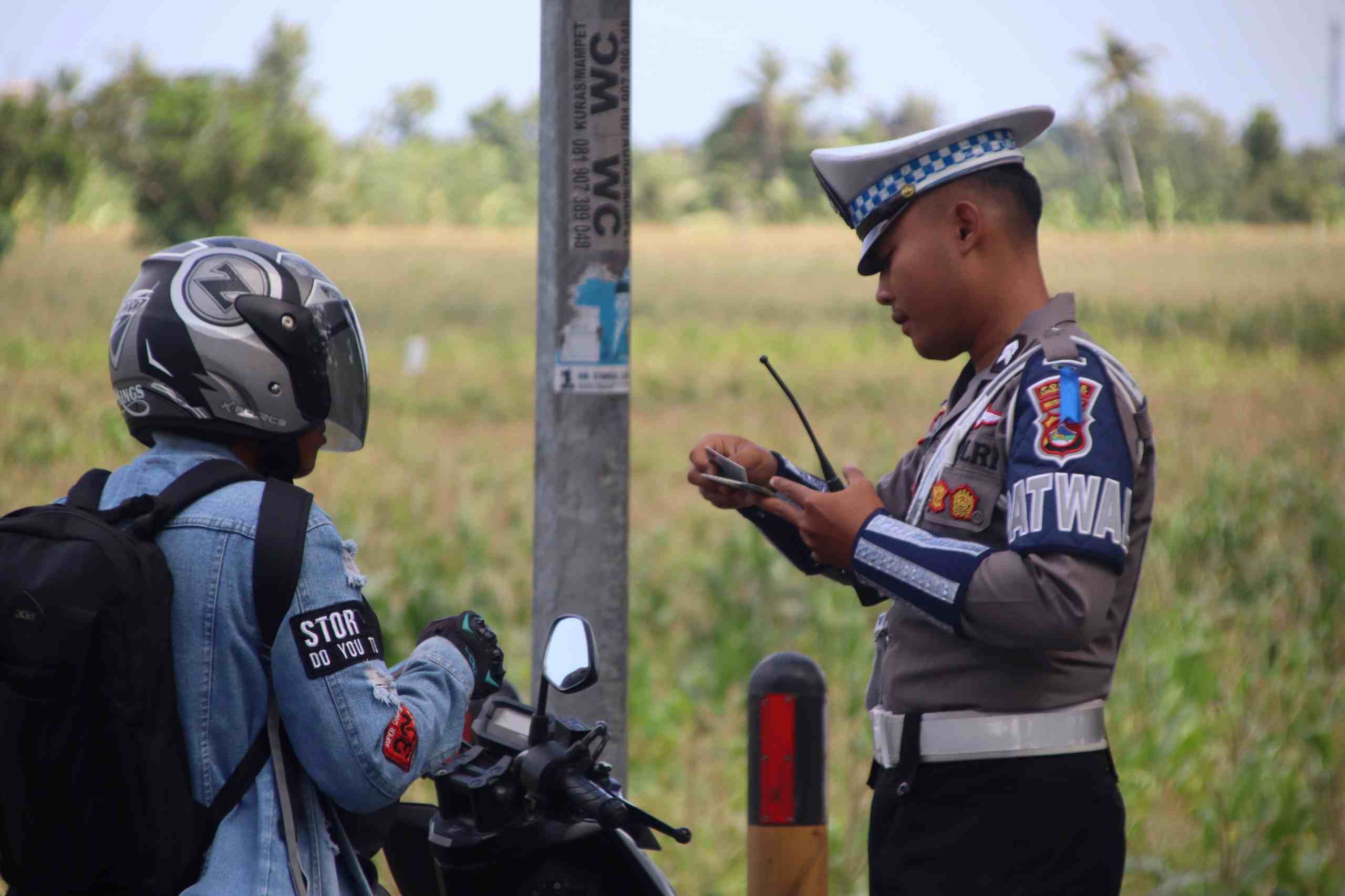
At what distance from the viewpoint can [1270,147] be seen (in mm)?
13734

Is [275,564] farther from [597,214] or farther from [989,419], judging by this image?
[597,214]

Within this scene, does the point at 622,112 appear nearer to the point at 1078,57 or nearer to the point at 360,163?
the point at 1078,57

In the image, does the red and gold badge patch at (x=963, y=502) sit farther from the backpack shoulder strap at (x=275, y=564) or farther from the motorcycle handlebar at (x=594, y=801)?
the backpack shoulder strap at (x=275, y=564)

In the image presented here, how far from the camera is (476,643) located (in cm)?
233

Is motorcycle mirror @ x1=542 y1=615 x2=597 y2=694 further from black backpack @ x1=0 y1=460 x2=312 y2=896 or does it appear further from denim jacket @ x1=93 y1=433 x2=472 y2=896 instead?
black backpack @ x1=0 y1=460 x2=312 y2=896

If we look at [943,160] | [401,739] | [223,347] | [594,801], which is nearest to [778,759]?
[594,801]

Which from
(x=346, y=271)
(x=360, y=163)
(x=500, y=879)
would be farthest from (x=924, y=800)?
(x=360, y=163)

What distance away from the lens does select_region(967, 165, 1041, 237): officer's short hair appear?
2535 millimetres

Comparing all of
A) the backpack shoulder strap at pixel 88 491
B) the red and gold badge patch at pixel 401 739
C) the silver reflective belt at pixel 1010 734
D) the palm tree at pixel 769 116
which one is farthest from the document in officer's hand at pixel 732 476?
the palm tree at pixel 769 116

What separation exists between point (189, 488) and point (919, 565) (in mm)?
1107

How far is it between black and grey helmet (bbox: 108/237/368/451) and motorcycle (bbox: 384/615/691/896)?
1.87 ft

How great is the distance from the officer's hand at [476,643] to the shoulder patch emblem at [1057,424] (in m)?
0.91

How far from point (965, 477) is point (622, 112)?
4.72 feet

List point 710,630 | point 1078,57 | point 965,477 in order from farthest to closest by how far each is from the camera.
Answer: point 1078,57, point 710,630, point 965,477
